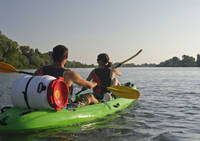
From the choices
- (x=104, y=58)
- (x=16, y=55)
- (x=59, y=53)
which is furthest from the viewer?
(x=16, y=55)

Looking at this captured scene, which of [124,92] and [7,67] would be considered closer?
[7,67]

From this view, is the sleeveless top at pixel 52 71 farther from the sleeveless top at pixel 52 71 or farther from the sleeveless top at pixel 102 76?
the sleeveless top at pixel 102 76

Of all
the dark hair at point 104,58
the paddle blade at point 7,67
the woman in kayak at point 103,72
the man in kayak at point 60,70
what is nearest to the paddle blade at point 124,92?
the woman in kayak at point 103,72

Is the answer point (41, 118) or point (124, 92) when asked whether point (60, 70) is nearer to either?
point (41, 118)

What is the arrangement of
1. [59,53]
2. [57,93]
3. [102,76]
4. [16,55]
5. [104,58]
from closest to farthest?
1. [57,93]
2. [59,53]
3. [104,58]
4. [102,76]
5. [16,55]

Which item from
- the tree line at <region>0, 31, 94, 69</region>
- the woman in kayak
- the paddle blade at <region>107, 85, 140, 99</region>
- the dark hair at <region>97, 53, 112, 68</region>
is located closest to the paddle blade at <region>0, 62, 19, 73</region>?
the woman in kayak

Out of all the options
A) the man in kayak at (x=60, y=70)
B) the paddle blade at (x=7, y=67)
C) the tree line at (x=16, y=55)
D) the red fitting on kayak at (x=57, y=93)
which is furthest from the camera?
the tree line at (x=16, y=55)

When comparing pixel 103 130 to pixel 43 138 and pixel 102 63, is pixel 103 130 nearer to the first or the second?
pixel 43 138

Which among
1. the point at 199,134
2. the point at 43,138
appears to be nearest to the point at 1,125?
the point at 43,138

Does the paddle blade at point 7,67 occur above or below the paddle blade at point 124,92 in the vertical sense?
above

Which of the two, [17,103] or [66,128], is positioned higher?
[17,103]

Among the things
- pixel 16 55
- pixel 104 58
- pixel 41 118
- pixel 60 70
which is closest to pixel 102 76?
pixel 104 58

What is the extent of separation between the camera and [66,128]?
4.70 meters

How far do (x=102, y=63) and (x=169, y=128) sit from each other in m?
2.68
